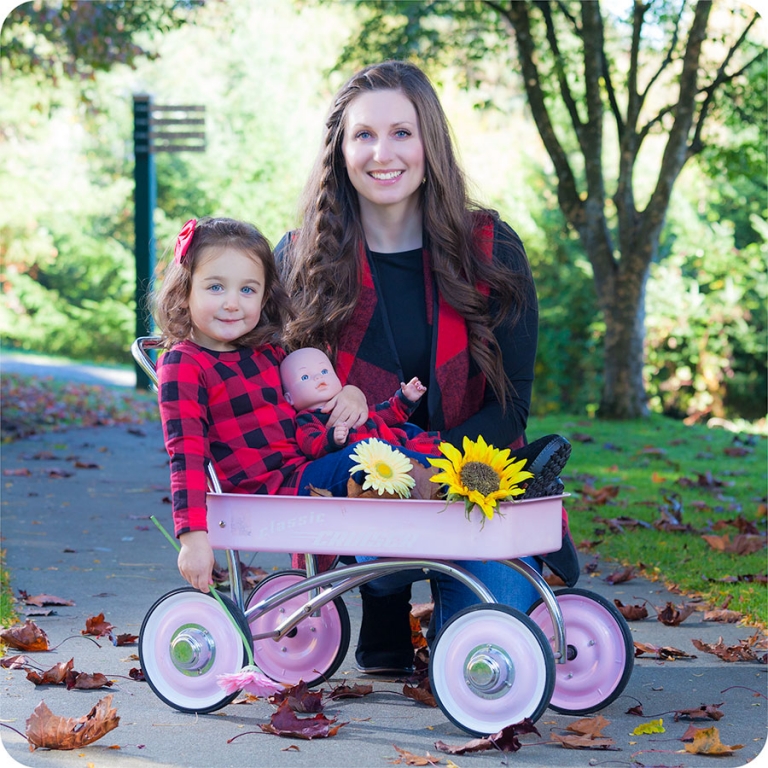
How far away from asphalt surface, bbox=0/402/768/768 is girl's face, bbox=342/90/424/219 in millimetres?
1551

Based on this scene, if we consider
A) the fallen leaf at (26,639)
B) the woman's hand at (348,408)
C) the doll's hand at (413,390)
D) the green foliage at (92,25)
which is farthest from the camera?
the green foliage at (92,25)

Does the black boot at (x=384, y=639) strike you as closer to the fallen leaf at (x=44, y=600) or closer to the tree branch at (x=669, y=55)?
the fallen leaf at (x=44, y=600)

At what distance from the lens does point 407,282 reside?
3805 mm

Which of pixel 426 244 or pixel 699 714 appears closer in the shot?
pixel 699 714

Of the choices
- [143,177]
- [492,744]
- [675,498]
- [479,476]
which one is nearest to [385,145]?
[479,476]

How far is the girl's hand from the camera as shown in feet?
9.96

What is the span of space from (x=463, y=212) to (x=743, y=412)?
1250 centimetres

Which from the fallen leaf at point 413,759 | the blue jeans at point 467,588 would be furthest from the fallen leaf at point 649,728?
the fallen leaf at point 413,759

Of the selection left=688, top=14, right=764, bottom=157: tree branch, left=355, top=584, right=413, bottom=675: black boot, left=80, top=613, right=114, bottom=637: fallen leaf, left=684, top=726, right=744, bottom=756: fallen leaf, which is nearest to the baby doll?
left=355, top=584, right=413, bottom=675: black boot

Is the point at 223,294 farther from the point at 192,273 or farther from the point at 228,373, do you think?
the point at 228,373

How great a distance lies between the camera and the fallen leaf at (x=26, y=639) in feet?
12.3

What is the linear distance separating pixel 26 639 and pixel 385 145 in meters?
2.09

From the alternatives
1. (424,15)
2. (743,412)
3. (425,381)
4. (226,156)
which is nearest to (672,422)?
(743,412)

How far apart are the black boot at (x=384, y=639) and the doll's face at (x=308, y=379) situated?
2.28 feet
